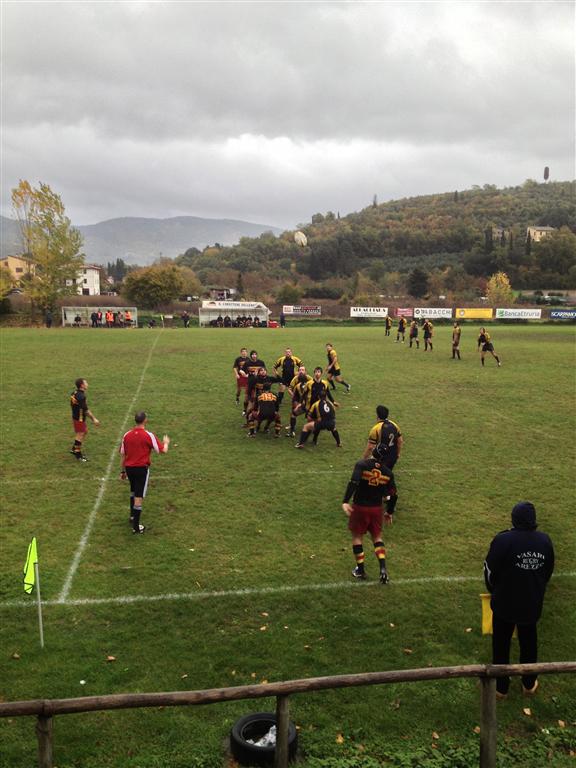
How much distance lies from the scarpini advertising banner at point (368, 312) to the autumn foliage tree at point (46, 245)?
3001 centimetres

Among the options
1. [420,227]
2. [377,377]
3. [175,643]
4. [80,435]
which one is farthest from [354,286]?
[175,643]

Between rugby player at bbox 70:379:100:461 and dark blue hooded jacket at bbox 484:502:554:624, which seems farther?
rugby player at bbox 70:379:100:461

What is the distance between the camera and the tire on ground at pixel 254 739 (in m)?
5.19

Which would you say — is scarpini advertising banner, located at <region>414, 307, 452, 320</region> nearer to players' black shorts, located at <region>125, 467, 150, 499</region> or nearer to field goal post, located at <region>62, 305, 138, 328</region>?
field goal post, located at <region>62, 305, 138, 328</region>

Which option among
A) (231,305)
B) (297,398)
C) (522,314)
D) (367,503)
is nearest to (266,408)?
(297,398)

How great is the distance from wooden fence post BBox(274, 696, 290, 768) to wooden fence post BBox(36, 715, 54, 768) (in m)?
1.72

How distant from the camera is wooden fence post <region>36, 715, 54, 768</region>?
14.3 ft

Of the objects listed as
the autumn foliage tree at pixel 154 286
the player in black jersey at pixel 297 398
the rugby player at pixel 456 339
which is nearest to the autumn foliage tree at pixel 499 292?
the autumn foliage tree at pixel 154 286

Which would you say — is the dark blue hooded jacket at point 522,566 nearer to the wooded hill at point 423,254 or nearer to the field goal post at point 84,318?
the field goal post at point 84,318

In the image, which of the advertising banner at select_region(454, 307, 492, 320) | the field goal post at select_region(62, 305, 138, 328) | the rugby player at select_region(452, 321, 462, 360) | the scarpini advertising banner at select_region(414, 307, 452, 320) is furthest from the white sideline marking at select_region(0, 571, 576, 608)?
the scarpini advertising banner at select_region(414, 307, 452, 320)

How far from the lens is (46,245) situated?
6006 centimetres

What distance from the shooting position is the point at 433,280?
109 m

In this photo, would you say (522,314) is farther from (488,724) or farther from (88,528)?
(488,724)

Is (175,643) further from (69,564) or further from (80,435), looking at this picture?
(80,435)
